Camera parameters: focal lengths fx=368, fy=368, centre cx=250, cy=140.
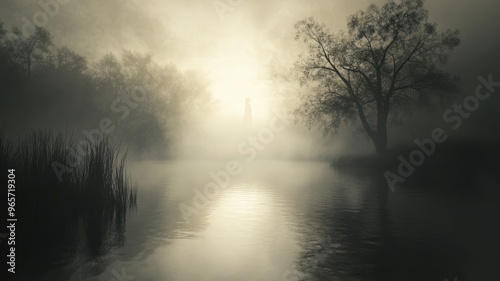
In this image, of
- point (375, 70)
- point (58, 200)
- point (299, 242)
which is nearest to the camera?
point (299, 242)

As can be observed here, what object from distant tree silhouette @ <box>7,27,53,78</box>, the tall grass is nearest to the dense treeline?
distant tree silhouette @ <box>7,27,53,78</box>

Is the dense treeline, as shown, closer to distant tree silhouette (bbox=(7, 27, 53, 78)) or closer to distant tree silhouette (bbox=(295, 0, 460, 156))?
distant tree silhouette (bbox=(7, 27, 53, 78))

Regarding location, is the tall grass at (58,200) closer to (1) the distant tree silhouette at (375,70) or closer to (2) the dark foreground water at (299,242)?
(2) the dark foreground water at (299,242)

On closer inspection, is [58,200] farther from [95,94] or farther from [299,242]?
[95,94]

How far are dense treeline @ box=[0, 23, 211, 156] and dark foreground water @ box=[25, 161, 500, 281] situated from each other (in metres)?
19.0

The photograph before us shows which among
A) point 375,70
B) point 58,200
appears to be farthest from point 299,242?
point 375,70

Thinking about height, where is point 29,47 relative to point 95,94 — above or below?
above

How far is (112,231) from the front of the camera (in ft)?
36.1

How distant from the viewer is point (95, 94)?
1874 inches

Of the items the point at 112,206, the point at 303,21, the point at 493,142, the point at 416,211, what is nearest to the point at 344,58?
the point at 303,21

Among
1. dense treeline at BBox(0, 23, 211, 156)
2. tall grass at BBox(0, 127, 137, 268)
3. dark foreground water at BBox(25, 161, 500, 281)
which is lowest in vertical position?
dark foreground water at BBox(25, 161, 500, 281)

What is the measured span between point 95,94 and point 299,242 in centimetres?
4394

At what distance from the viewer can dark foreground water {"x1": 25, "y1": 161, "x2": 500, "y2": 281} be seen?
→ 765cm

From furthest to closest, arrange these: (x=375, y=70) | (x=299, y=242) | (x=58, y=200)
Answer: (x=375, y=70) → (x=58, y=200) → (x=299, y=242)
